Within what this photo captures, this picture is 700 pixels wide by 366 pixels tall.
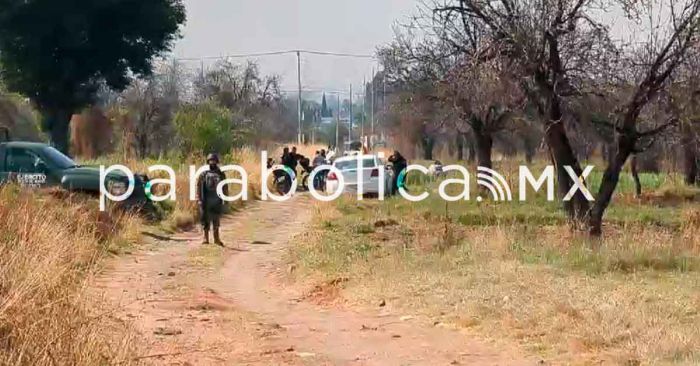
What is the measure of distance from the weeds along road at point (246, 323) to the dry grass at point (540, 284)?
0.39m

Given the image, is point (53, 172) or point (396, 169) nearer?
point (53, 172)

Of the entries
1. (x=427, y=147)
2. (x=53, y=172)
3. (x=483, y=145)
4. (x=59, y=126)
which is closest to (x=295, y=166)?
(x=483, y=145)

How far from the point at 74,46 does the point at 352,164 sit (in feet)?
31.4

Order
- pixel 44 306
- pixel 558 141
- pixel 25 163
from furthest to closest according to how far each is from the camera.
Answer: pixel 25 163
pixel 558 141
pixel 44 306

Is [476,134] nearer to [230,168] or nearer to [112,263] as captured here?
[230,168]

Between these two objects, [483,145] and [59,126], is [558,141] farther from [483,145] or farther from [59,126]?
[59,126]

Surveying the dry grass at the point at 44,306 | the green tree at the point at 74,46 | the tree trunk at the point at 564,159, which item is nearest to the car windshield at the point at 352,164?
the green tree at the point at 74,46

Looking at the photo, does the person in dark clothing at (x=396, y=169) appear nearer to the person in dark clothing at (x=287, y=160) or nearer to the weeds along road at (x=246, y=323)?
the person in dark clothing at (x=287, y=160)

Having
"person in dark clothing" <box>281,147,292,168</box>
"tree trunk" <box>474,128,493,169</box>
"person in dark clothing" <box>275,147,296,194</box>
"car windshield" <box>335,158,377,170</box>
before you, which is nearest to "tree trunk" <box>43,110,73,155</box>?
"person in dark clothing" <box>275,147,296,194</box>

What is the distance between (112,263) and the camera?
45.0ft

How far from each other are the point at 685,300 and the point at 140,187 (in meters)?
13.1

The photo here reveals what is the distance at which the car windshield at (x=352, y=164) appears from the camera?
31750 millimetres

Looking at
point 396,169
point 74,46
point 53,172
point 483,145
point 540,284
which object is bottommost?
point 540,284

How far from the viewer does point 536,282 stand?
10.6 metres
